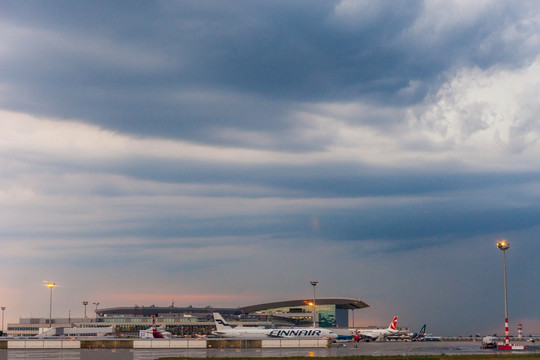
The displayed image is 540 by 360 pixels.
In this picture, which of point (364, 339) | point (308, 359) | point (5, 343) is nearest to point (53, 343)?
point (5, 343)

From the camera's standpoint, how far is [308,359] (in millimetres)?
64250

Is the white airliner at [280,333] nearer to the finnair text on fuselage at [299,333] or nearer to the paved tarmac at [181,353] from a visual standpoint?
the finnair text on fuselage at [299,333]

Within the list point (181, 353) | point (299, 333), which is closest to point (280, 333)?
point (299, 333)

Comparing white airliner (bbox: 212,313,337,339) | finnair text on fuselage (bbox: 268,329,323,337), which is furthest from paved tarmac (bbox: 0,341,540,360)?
finnair text on fuselage (bbox: 268,329,323,337)

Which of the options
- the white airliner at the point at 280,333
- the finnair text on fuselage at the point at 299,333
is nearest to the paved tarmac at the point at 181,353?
the white airliner at the point at 280,333

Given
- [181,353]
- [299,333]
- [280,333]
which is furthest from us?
[280,333]

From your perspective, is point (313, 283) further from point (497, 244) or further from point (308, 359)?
point (308, 359)

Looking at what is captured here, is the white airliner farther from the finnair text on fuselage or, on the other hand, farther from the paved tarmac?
the paved tarmac

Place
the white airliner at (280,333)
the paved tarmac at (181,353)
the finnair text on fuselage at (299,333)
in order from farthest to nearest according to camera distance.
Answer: the finnair text on fuselage at (299,333)
the white airliner at (280,333)
the paved tarmac at (181,353)

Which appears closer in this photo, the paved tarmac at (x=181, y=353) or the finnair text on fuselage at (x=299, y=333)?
the paved tarmac at (x=181, y=353)

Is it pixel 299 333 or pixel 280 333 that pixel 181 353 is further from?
pixel 280 333

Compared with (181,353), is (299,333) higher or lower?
lower

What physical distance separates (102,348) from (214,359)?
35.8 metres

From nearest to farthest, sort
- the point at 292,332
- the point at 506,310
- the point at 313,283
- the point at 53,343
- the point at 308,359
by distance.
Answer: the point at 308,359, the point at 506,310, the point at 53,343, the point at 292,332, the point at 313,283
